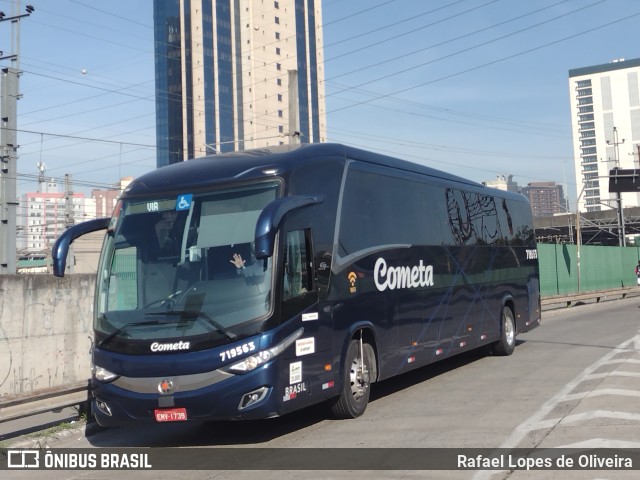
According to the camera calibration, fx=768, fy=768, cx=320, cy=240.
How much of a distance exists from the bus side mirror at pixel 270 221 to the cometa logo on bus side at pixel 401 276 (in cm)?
249

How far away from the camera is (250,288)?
827cm

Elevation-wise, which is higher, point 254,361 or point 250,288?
point 250,288

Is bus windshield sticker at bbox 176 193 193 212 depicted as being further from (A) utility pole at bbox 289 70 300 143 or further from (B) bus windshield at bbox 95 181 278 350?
(A) utility pole at bbox 289 70 300 143

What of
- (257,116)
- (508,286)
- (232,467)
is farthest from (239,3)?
(232,467)

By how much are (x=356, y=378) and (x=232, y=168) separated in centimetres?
314

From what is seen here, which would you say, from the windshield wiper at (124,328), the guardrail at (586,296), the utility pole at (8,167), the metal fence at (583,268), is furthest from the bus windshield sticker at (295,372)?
the metal fence at (583,268)

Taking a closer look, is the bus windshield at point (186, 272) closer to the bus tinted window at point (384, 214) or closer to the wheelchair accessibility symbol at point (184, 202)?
the wheelchair accessibility symbol at point (184, 202)

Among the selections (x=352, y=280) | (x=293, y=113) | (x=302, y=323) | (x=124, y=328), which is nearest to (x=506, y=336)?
(x=352, y=280)

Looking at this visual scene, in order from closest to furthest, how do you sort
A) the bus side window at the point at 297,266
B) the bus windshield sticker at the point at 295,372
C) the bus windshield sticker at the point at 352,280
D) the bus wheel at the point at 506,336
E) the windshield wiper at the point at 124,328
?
the windshield wiper at the point at 124,328, the bus windshield sticker at the point at 295,372, the bus side window at the point at 297,266, the bus windshield sticker at the point at 352,280, the bus wheel at the point at 506,336

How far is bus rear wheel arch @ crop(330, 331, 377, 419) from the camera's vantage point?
964cm

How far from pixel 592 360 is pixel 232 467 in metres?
9.18

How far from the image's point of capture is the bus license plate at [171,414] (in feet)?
26.6

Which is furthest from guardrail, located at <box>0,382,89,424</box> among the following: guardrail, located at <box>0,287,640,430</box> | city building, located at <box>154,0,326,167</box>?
city building, located at <box>154,0,326,167</box>

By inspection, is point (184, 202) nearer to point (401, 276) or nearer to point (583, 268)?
point (401, 276)
